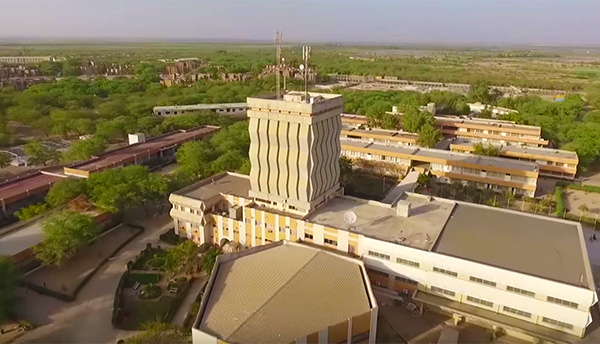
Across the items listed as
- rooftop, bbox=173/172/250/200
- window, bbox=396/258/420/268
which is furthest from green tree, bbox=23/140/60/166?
window, bbox=396/258/420/268

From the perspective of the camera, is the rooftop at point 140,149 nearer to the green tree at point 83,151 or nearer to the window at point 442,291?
the green tree at point 83,151

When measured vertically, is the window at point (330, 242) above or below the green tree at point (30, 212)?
above

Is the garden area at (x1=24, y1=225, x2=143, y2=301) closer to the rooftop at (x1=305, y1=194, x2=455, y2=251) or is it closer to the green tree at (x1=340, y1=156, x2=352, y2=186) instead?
the rooftop at (x1=305, y1=194, x2=455, y2=251)

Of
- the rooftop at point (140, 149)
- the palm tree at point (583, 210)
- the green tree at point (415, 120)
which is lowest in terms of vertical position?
the palm tree at point (583, 210)

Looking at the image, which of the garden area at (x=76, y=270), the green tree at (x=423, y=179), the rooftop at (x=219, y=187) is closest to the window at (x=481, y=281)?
the rooftop at (x=219, y=187)

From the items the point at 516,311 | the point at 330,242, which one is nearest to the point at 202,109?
the point at 330,242

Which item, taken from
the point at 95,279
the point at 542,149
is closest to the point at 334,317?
the point at 95,279

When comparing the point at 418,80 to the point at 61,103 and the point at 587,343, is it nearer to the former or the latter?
the point at 61,103

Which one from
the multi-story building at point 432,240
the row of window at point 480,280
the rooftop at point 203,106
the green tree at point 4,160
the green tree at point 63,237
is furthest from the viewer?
the rooftop at point 203,106
